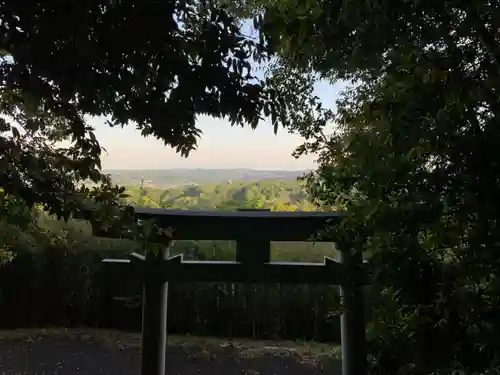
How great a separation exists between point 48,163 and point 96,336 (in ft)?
6.02

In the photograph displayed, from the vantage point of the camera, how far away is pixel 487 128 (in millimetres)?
888

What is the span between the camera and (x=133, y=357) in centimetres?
234

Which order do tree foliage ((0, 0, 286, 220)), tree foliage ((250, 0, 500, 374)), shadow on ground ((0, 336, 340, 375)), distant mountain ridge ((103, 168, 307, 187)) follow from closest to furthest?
1. tree foliage ((0, 0, 286, 220))
2. tree foliage ((250, 0, 500, 374))
3. distant mountain ridge ((103, 168, 307, 187))
4. shadow on ground ((0, 336, 340, 375))

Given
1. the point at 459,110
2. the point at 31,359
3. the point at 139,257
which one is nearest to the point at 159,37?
the point at 459,110

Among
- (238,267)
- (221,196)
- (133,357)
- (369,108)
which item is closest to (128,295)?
(133,357)

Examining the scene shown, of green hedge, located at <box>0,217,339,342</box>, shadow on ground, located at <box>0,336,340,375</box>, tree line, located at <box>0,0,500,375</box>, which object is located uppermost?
tree line, located at <box>0,0,500,375</box>

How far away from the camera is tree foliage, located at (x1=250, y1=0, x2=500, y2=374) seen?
0.86 metres

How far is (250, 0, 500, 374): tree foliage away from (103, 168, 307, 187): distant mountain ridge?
856mm

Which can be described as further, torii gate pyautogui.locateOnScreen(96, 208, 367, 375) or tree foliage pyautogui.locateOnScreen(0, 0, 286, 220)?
torii gate pyautogui.locateOnScreen(96, 208, 367, 375)

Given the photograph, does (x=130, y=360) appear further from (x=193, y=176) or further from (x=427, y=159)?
(x=427, y=159)

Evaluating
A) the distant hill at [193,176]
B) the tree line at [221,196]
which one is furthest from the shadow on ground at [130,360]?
the distant hill at [193,176]

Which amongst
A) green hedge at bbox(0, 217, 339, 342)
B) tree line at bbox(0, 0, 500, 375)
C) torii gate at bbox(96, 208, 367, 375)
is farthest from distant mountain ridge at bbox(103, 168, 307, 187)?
tree line at bbox(0, 0, 500, 375)

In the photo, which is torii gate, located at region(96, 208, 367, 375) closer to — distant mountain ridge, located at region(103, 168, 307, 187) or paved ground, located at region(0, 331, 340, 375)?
distant mountain ridge, located at region(103, 168, 307, 187)

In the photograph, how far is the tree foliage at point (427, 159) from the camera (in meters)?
0.86
